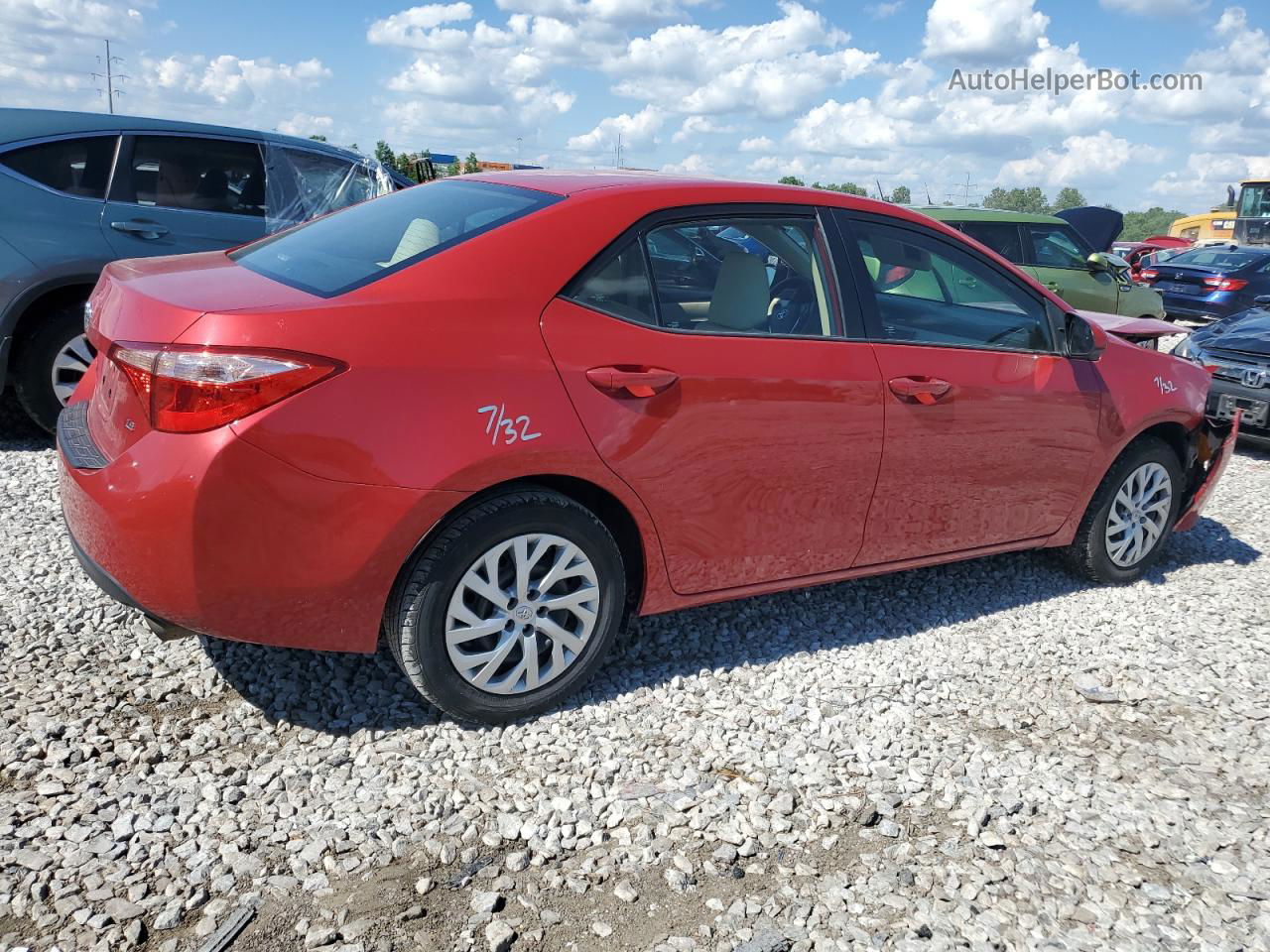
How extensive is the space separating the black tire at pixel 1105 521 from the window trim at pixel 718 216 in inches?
69.2

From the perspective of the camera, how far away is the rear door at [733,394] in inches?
125

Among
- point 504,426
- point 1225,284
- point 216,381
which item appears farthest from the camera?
point 1225,284

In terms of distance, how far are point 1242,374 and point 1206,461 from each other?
3067 mm

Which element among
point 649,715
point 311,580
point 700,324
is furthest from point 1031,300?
point 311,580

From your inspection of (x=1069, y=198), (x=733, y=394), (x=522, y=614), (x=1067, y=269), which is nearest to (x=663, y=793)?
(x=522, y=614)

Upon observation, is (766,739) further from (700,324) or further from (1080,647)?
(1080,647)

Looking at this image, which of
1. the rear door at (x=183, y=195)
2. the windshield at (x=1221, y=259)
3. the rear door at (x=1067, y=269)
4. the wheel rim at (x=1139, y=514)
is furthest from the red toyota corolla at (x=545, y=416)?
the windshield at (x=1221, y=259)

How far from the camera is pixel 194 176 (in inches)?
249

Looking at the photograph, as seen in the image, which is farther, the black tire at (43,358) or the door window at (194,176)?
the door window at (194,176)

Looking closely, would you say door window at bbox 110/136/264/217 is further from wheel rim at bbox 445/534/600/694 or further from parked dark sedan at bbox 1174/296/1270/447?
parked dark sedan at bbox 1174/296/1270/447

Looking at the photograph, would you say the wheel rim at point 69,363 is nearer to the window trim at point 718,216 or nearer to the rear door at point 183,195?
the rear door at point 183,195

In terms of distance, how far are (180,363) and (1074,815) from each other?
2.81m

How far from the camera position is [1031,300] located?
14.2ft

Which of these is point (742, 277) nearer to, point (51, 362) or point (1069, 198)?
point (51, 362)
